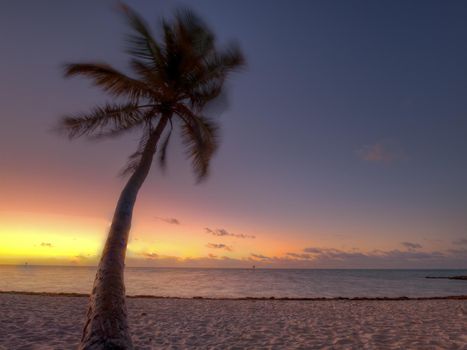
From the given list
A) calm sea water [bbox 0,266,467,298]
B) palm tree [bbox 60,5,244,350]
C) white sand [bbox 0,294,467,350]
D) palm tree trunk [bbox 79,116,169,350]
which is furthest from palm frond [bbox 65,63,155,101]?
calm sea water [bbox 0,266,467,298]

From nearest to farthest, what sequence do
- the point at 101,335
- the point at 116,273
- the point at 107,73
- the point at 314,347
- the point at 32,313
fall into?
the point at 101,335 < the point at 116,273 < the point at 314,347 < the point at 107,73 < the point at 32,313

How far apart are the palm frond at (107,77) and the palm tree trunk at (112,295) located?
2689mm

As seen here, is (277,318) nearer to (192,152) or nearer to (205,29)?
(192,152)

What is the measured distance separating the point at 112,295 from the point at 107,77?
5.41m

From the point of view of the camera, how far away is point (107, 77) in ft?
25.4

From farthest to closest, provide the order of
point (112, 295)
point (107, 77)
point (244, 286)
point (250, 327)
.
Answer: point (244, 286)
point (250, 327)
point (107, 77)
point (112, 295)

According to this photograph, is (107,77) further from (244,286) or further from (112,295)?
Result: (244,286)

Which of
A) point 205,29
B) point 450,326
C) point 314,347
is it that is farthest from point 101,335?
point 450,326

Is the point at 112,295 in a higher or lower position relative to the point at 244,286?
higher

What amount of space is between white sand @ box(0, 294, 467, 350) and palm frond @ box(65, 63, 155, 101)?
615 centimetres

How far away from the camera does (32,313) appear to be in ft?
33.5

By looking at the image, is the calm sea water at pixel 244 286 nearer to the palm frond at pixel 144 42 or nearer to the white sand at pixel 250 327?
the white sand at pixel 250 327

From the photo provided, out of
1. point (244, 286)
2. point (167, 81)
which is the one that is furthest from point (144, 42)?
point (244, 286)

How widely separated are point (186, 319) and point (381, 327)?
611 cm
